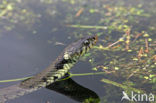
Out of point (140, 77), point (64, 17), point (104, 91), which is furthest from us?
point (64, 17)

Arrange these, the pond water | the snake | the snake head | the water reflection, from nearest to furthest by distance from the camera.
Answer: the water reflection → the pond water → the snake → the snake head

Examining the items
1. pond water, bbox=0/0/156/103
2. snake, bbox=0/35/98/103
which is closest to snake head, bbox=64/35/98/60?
snake, bbox=0/35/98/103

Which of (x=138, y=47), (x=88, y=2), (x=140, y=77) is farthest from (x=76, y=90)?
(x=88, y=2)

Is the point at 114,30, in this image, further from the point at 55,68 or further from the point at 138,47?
the point at 55,68

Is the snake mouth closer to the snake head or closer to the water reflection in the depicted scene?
the snake head

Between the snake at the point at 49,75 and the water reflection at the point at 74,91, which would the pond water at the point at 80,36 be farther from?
the snake at the point at 49,75
